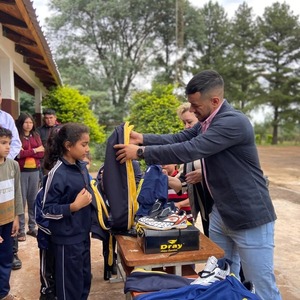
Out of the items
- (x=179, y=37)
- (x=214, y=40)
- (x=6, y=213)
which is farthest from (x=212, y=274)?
(x=214, y=40)

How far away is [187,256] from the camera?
221 cm

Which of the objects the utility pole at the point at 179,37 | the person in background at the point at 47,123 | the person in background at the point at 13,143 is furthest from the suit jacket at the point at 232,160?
the utility pole at the point at 179,37

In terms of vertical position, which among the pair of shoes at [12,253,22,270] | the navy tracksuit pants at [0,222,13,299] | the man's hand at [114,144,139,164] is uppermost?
the man's hand at [114,144,139,164]

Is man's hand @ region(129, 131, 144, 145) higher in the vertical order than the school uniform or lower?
higher

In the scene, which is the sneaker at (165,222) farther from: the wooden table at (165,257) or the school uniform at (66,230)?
the school uniform at (66,230)

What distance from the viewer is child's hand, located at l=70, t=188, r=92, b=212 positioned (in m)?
2.59

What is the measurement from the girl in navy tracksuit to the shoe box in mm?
628

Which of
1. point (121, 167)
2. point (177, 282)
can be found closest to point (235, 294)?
point (177, 282)

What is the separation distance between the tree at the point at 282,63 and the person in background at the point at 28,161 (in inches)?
1122

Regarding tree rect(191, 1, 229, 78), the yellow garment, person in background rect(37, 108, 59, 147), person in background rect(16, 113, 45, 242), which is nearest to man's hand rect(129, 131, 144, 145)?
the yellow garment

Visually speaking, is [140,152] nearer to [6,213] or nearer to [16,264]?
[6,213]

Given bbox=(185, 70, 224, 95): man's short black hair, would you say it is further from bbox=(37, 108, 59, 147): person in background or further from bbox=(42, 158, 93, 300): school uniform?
bbox=(37, 108, 59, 147): person in background

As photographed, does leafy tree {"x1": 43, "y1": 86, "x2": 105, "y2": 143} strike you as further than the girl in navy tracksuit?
Yes

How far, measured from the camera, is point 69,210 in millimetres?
2588
